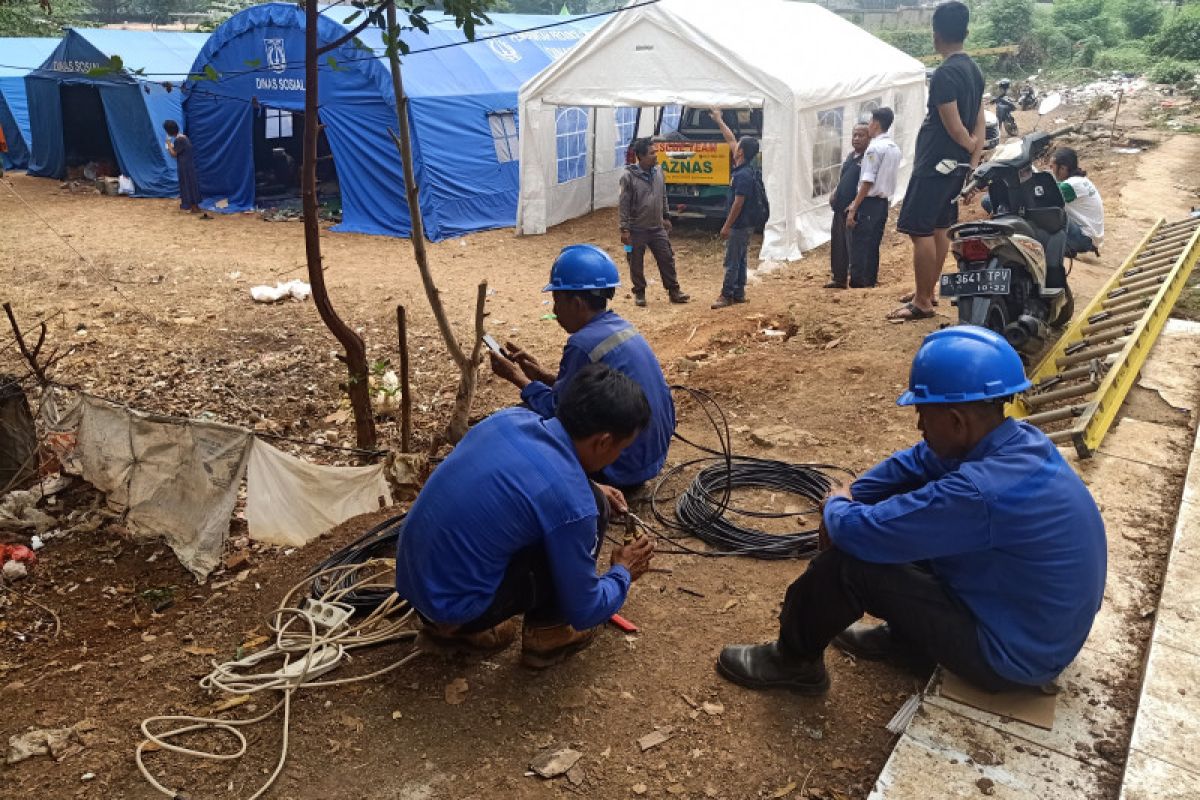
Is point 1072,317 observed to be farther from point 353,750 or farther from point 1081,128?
point 1081,128

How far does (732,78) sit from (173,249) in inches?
329

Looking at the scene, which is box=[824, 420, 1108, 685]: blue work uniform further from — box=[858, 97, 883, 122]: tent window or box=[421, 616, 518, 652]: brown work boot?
box=[858, 97, 883, 122]: tent window

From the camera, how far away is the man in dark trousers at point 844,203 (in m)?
8.79

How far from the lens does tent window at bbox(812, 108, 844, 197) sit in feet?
39.2

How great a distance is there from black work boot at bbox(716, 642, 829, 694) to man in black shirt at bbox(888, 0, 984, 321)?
14.4 ft

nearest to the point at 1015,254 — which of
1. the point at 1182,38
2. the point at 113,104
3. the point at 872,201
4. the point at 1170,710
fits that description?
the point at 872,201

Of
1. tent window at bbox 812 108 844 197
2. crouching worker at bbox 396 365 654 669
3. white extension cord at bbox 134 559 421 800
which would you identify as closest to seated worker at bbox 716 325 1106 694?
crouching worker at bbox 396 365 654 669

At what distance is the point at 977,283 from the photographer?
18.0 ft

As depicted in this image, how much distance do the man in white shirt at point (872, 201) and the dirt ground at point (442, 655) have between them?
64cm

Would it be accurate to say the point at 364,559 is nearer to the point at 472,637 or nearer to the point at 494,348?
the point at 472,637

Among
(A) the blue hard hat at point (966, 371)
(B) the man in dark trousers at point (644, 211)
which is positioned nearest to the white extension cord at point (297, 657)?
(A) the blue hard hat at point (966, 371)

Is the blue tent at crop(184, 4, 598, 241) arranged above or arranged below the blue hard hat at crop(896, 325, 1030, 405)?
above

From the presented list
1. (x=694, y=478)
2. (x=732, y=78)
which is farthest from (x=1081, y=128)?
(x=694, y=478)

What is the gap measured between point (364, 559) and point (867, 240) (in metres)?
6.67
